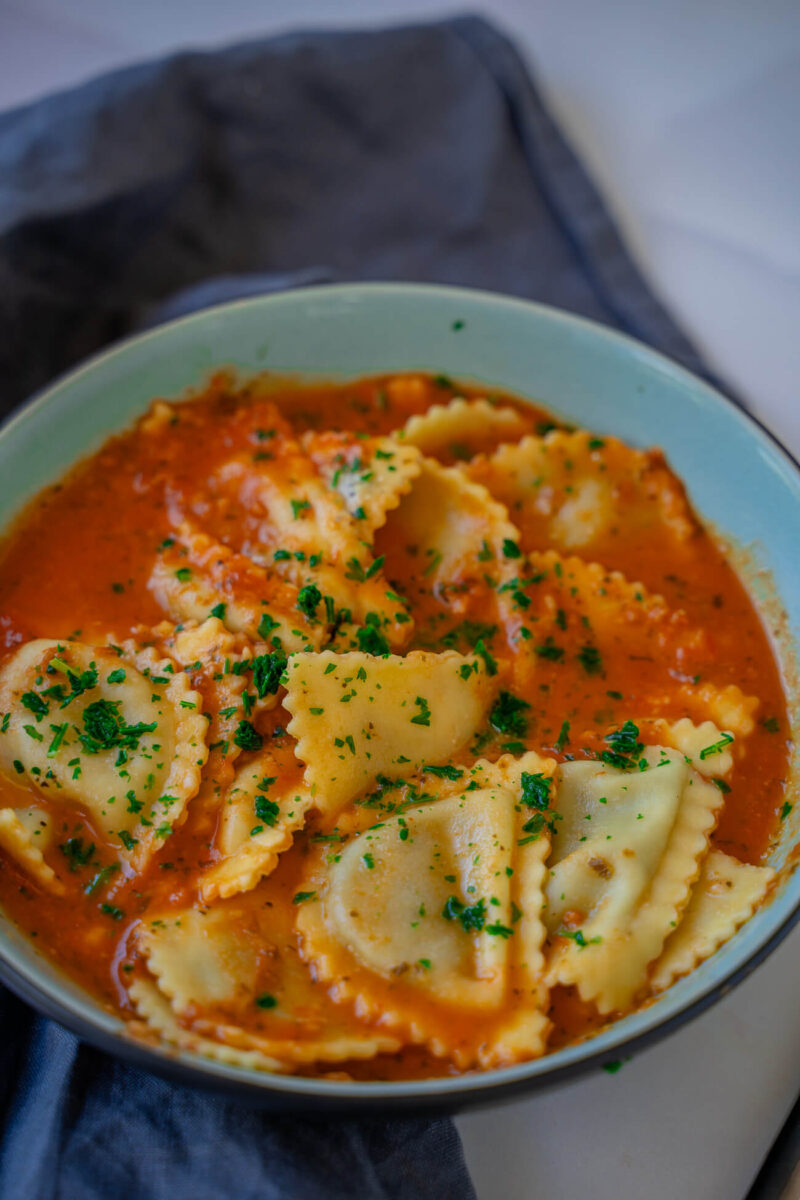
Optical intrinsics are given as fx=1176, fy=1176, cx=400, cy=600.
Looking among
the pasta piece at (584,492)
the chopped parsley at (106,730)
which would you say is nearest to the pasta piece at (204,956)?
the chopped parsley at (106,730)

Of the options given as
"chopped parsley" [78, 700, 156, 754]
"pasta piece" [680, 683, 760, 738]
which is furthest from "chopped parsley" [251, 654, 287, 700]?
"pasta piece" [680, 683, 760, 738]

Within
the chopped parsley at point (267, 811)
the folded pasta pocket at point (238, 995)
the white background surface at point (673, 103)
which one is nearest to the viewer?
the folded pasta pocket at point (238, 995)

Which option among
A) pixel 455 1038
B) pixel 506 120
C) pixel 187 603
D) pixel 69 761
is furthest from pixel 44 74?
pixel 455 1038

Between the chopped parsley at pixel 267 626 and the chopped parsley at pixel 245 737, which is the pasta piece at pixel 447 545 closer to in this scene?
the chopped parsley at pixel 267 626

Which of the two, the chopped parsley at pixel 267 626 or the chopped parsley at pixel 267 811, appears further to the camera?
the chopped parsley at pixel 267 626

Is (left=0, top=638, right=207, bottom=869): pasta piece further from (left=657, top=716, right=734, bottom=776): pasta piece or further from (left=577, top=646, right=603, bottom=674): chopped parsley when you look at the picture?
(left=657, top=716, right=734, bottom=776): pasta piece
